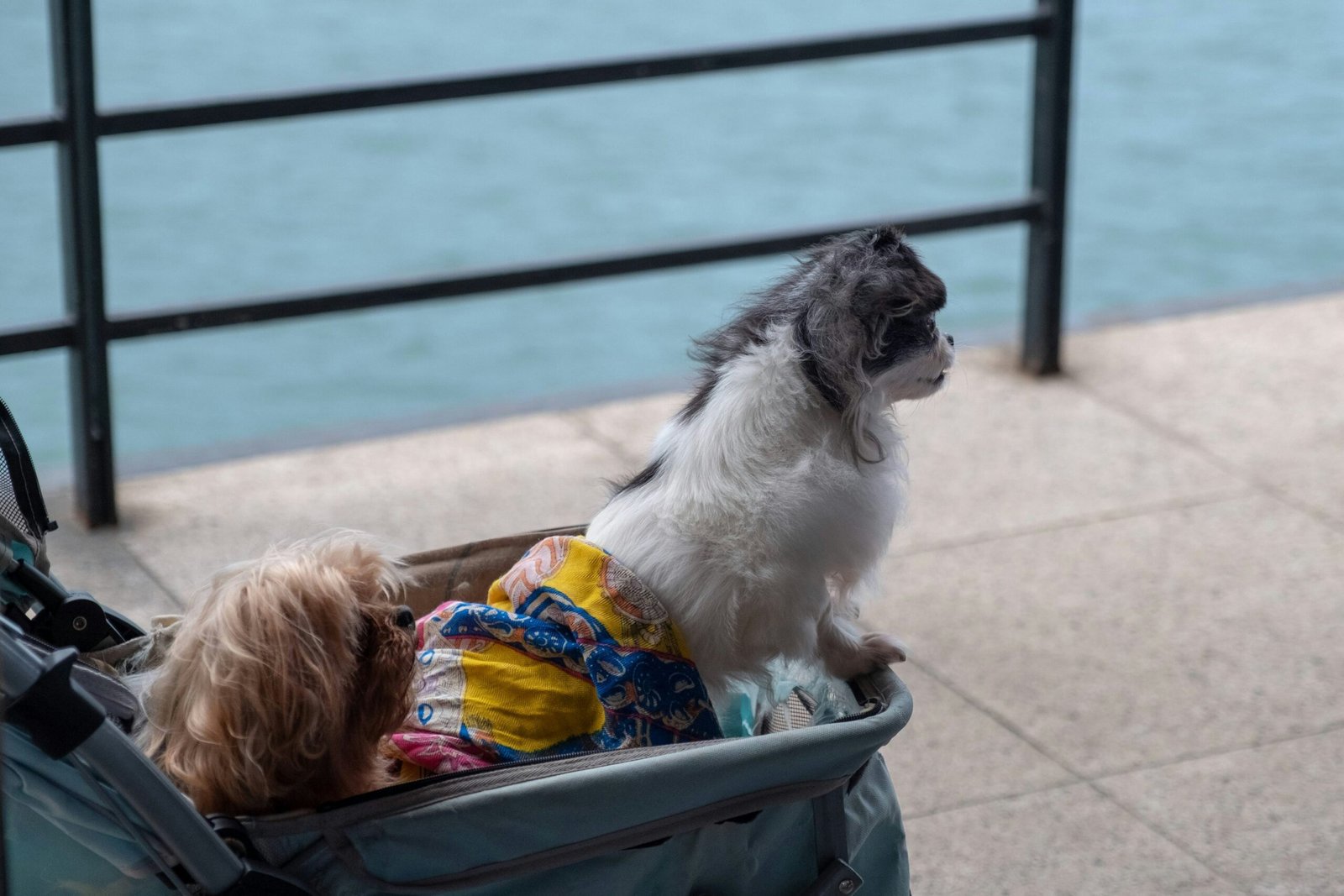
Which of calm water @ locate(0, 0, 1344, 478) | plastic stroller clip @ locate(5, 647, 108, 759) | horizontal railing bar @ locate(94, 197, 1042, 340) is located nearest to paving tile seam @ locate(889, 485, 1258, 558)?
horizontal railing bar @ locate(94, 197, 1042, 340)

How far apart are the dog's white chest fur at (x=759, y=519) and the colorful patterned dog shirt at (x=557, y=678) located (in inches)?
2.0

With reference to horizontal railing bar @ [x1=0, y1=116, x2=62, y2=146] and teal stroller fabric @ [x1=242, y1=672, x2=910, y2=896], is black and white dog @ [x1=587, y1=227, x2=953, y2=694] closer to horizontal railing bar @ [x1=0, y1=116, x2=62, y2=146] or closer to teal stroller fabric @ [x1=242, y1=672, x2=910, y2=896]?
teal stroller fabric @ [x1=242, y1=672, x2=910, y2=896]

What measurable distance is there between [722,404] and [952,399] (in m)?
2.51

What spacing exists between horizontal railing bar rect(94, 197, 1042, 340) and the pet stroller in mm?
1746

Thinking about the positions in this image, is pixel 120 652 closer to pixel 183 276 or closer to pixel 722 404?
pixel 722 404

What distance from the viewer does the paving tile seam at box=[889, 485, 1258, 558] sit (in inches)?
149

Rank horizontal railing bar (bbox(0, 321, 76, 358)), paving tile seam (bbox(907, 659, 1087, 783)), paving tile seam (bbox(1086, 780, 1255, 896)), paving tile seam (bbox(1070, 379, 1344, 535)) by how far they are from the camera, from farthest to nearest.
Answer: paving tile seam (bbox(1070, 379, 1344, 535)) → horizontal railing bar (bbox(0, 321, 76, 358)) → paving tile seam (bbox(907, 659, 1087, 783)) → paving tile seam (bbox(1086, 780, 1255, 896))

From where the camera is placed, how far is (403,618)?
5.93 ft

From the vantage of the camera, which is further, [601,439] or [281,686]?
[601,439]

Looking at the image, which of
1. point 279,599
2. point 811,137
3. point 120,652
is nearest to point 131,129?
point 120,652

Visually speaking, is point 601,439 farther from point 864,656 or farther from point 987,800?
point 864,656

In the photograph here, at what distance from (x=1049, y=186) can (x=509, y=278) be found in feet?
5.09

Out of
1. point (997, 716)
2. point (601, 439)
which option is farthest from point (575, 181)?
point (997, 716)

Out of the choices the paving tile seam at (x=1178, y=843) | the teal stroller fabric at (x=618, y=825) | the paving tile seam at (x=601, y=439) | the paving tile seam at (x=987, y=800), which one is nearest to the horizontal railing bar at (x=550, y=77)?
the paving tile seam at (x=601, y=439)
